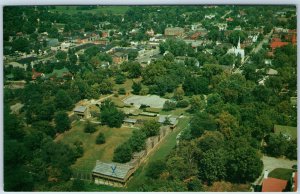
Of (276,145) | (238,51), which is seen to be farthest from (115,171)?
(238,51)

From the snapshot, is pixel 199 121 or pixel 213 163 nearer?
pixel 213 163

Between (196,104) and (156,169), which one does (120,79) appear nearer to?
(196,104)

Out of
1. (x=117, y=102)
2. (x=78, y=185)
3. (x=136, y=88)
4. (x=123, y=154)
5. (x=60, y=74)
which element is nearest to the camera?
(x=78, y=185)

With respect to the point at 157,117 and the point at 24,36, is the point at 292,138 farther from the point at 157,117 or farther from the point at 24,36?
the point at 24,36

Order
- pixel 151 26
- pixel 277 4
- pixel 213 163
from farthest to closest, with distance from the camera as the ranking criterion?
pixel 151 26 < pixel 213 163 < pixel 277 4

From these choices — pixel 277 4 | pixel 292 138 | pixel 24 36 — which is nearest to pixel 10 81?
pixel 24 36

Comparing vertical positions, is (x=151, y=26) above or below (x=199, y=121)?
above
